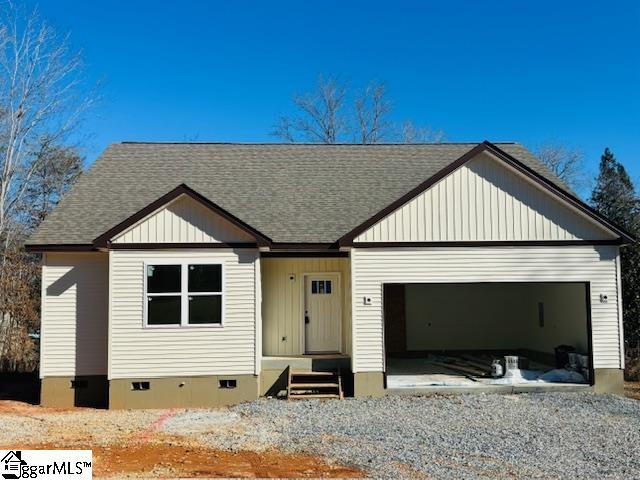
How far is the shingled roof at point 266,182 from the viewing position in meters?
13.3

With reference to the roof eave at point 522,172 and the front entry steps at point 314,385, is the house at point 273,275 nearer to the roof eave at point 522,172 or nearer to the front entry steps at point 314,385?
the roof eave at point 522,172

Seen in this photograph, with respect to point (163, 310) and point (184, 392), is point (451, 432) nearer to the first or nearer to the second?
point (184, 392)

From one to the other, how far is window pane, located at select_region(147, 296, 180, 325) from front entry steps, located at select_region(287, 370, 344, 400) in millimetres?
2898

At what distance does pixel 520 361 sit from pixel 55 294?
11.5m

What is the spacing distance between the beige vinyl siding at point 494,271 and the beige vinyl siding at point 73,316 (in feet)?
18.9

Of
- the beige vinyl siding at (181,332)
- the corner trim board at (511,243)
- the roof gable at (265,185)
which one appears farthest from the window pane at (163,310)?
the corner trim board at (511,243)

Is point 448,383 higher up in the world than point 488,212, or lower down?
lower down

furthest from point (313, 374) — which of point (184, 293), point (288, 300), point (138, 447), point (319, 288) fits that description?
point (138, 447)

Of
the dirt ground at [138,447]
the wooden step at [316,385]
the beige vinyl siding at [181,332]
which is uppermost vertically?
the beige vinyl siding at [181,332]

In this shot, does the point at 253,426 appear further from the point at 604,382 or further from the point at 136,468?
the point at 604,382

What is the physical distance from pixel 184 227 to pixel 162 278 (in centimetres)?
120

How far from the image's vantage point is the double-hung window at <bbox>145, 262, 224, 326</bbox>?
11.9 metres

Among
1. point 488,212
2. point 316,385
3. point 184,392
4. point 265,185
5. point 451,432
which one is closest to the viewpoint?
point 451,432

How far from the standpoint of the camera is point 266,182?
1541 centimetres
